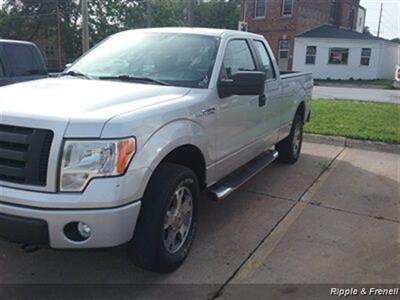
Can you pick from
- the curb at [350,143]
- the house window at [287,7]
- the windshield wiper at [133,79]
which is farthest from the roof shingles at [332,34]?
the windshield wiper at [133,79]

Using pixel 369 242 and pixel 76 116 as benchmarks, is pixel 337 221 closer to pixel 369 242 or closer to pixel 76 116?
pixel 369 242

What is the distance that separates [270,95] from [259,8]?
3215 cm

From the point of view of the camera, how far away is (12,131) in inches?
115

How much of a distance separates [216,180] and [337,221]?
1.46 m

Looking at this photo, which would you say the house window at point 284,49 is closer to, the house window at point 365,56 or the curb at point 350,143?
the house window at point 365,56

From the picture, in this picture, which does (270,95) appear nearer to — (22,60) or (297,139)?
(297,139)

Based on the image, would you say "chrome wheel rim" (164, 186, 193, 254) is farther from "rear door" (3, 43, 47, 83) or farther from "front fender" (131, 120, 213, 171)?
"rear door" (3, 43, 47, 83)

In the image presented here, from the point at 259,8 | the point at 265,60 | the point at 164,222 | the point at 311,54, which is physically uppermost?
the point at 259,8

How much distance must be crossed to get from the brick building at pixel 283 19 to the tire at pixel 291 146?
2837 cm

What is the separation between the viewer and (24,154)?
2832 millimetres

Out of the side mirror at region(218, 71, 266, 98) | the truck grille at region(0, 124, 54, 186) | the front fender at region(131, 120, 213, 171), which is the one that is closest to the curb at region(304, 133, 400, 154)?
the side mirror at region(218, 71, 266, 98)

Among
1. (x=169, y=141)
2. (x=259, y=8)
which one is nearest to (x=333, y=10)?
(x=259, y=8)

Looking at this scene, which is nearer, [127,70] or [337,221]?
[127,70]

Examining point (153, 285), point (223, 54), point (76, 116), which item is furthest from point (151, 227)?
point (223, 54)
